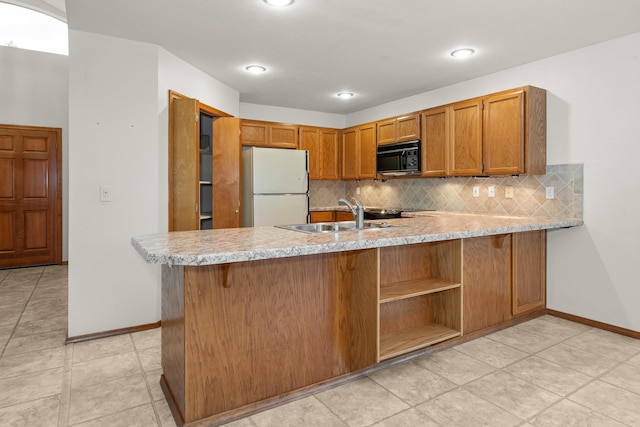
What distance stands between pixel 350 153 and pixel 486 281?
3130 mm

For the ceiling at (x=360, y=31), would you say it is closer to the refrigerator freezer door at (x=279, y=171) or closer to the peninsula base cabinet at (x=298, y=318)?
the refrigerator freezer door at (x=279, y=171)

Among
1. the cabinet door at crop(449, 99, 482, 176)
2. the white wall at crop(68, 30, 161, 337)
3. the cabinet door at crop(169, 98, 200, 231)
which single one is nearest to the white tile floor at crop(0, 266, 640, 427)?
the white wall at crop(68, 30, 161, 337)

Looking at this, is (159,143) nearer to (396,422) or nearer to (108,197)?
(108,197)

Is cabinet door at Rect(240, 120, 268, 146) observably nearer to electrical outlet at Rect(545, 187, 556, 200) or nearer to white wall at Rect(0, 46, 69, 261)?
white wall at Rect(0, 46, 69, 261)

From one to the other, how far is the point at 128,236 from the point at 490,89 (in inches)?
147

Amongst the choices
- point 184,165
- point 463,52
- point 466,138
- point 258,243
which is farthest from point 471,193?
point 258,243

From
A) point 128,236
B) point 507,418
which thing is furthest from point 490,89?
point 128,236

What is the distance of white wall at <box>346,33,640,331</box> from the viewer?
3.00 meters

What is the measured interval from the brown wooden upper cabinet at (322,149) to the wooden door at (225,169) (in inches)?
70.9

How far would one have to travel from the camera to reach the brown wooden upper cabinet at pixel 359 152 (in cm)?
518

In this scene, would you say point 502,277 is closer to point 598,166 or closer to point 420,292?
point 420,292

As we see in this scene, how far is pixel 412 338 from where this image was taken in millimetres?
2486

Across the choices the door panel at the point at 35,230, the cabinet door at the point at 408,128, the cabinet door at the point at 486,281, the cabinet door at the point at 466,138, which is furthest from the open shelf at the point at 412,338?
the door panel at the point at 35,230

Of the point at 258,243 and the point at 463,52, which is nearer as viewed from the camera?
the point at 258,243
